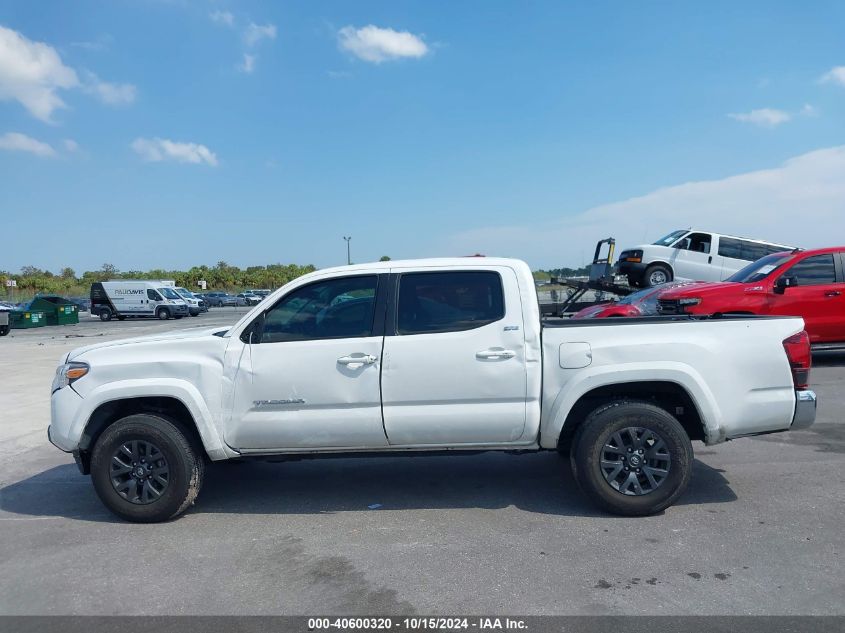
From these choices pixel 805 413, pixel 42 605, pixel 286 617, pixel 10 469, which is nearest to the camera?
pixel 286 617

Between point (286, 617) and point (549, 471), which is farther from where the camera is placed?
point (549, 471)

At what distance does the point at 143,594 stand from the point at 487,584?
1936mm

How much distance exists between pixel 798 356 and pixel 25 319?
37641 millimetres

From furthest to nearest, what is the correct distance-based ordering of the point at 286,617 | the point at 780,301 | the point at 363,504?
the point at 780,301
the point at 363,504
the point at 286,617

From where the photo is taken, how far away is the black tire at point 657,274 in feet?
56.6

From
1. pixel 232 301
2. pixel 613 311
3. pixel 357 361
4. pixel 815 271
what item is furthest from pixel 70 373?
pixel 232 301

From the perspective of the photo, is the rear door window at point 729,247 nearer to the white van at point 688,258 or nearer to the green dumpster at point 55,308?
the white van at point 688,258

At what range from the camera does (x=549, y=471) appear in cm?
605

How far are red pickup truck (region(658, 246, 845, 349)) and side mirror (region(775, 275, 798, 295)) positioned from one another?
0.05m

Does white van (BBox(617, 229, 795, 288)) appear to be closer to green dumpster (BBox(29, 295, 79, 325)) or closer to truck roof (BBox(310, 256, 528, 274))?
truck roof (BBox(310, 256, 528, 274))

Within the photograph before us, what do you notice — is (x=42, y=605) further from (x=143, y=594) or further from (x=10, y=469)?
(x=10, y=469)

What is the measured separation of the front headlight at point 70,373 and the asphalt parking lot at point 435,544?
3.45ft

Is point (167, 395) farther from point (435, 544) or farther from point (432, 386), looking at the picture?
point (435, 544)

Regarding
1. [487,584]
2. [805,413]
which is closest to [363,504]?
[487,584]
